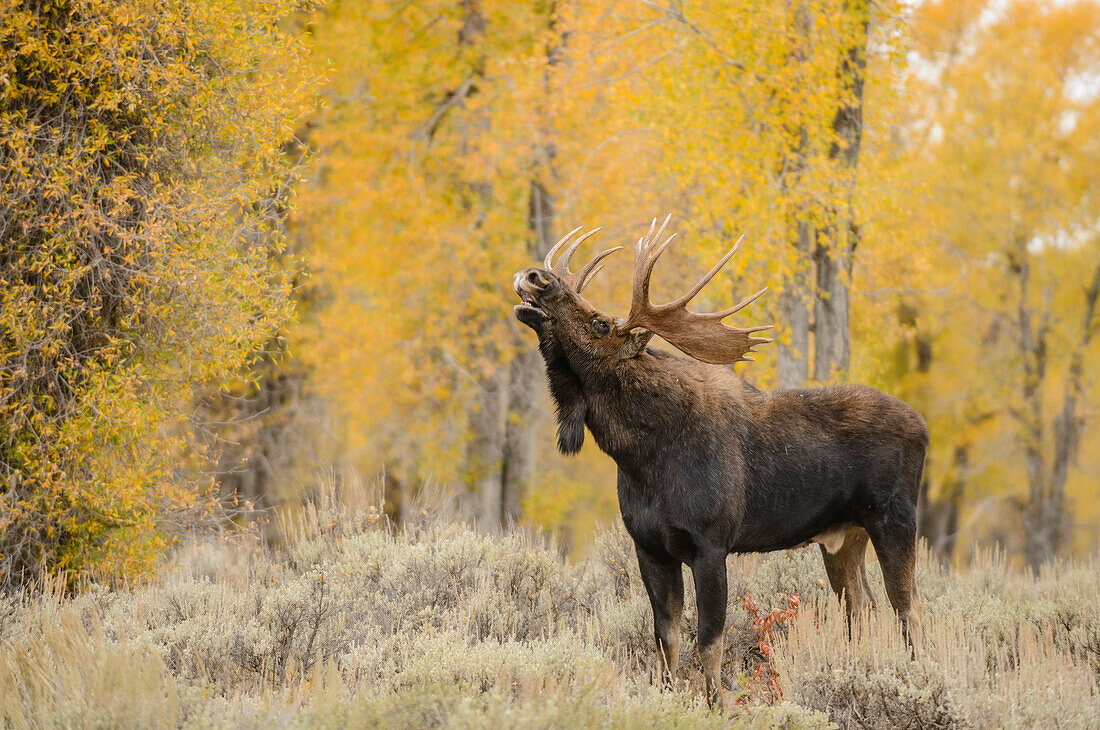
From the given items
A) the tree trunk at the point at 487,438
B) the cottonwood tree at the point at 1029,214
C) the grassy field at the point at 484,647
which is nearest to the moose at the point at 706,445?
the grassy field at the point at 484,647

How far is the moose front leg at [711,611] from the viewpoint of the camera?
5.16m

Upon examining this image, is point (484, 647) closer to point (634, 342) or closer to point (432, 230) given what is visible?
point (634, 342)

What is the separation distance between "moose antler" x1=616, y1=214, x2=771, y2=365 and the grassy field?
62.4 inches

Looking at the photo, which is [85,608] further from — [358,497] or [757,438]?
[757,438]

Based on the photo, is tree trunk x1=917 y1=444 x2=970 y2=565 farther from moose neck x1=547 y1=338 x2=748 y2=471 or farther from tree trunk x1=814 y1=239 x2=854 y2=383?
moose neck x1=547 y1=338 x2=748 y2=471

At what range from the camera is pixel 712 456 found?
5371mm

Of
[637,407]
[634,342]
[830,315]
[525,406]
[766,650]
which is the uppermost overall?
[830,315]

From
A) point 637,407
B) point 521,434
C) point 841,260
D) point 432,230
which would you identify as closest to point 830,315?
point 841,260

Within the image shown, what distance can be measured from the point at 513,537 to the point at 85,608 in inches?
123

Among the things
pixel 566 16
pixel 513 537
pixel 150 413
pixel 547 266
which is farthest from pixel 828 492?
pixel 566 16

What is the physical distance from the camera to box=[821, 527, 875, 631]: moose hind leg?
6.20 meters

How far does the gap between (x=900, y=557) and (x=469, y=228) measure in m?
12.1

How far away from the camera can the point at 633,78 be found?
11719 millimetres

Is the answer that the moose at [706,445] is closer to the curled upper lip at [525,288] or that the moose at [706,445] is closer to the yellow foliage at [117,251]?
the curled upper lip at [525,288]
